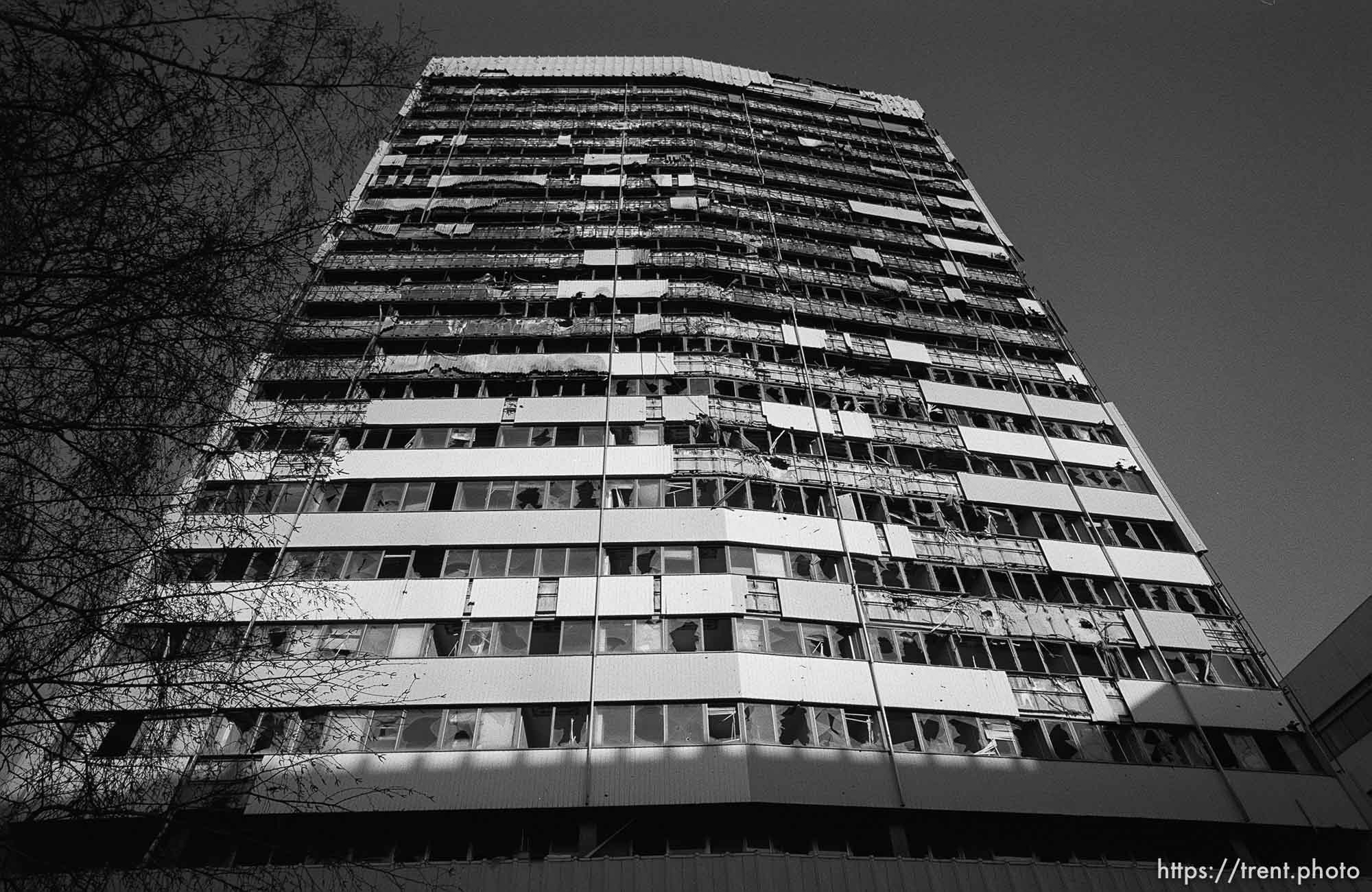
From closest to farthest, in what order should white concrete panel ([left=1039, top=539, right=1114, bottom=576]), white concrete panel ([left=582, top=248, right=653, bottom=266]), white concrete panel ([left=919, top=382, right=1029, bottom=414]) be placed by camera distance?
white concrete panel ([left=1039, top=539, right=1114, bottom=576])
white concrete panel ([left=919, top=382, right=1029, bottom=414])
white concrete panel ([left=582, top=248, right=653, bottom=266])

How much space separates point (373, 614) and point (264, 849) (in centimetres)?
542

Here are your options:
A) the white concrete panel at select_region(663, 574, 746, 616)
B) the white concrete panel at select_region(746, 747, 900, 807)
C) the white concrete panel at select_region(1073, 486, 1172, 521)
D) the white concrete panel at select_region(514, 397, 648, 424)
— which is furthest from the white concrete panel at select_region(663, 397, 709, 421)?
the white concrete panel at select_region(1073, 486, 1172, 521)

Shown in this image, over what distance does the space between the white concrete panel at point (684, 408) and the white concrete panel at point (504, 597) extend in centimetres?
756

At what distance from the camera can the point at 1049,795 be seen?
56.7 ft

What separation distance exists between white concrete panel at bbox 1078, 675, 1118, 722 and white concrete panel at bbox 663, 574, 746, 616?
26.6 ft

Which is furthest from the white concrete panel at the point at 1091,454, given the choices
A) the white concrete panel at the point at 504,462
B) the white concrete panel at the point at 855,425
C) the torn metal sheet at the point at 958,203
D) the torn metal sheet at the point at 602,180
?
the torn metal sheet at the point at 602,180

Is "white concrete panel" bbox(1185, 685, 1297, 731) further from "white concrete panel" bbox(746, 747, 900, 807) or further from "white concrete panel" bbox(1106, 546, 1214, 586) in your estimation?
"white concrete panel" bbox(746, 747, 900, 807)

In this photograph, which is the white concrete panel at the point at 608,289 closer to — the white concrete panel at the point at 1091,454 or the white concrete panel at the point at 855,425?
the white concrete panel at the point at 855,425

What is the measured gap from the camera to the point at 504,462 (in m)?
23.4

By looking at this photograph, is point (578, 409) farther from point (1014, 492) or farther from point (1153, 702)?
point (1153, 702)

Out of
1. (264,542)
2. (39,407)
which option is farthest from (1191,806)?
(264,542)

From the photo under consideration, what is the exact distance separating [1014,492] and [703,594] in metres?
11.7

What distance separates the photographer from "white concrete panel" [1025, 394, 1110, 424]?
1130 inches

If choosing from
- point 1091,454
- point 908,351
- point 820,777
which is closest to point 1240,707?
point 1091,454
